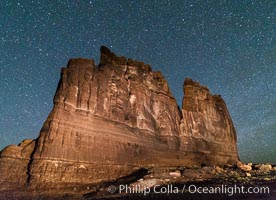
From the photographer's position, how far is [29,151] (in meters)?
26.7

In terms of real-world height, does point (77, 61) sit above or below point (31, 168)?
above

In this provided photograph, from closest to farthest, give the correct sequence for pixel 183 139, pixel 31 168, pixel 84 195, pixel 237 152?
1. pixel 84 195
2. pixel 31 168
3. pixel 183 139
4. pixel 237 152

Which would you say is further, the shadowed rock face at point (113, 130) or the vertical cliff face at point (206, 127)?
the vertical cliff face at point (206, 127)

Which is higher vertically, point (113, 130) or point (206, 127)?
point (206, 127)

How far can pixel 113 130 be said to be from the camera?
33594 mm

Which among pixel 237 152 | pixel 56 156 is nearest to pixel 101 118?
pixel 56 156

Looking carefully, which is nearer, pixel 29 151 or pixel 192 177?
pixel 29 151

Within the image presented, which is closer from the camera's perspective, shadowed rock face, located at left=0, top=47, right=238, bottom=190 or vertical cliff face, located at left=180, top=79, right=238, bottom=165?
shadowed rock face, located at left=0, top=47, right=238, bottom=190

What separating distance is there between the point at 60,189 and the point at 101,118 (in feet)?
35.7

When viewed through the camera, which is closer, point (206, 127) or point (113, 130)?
point (113, 130)

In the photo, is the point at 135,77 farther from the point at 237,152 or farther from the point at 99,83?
the point at 237,152

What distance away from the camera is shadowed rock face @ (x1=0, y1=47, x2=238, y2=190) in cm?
2617

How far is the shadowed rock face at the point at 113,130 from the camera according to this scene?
26.2 meters

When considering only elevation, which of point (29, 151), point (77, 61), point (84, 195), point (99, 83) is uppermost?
point (77, 61)
